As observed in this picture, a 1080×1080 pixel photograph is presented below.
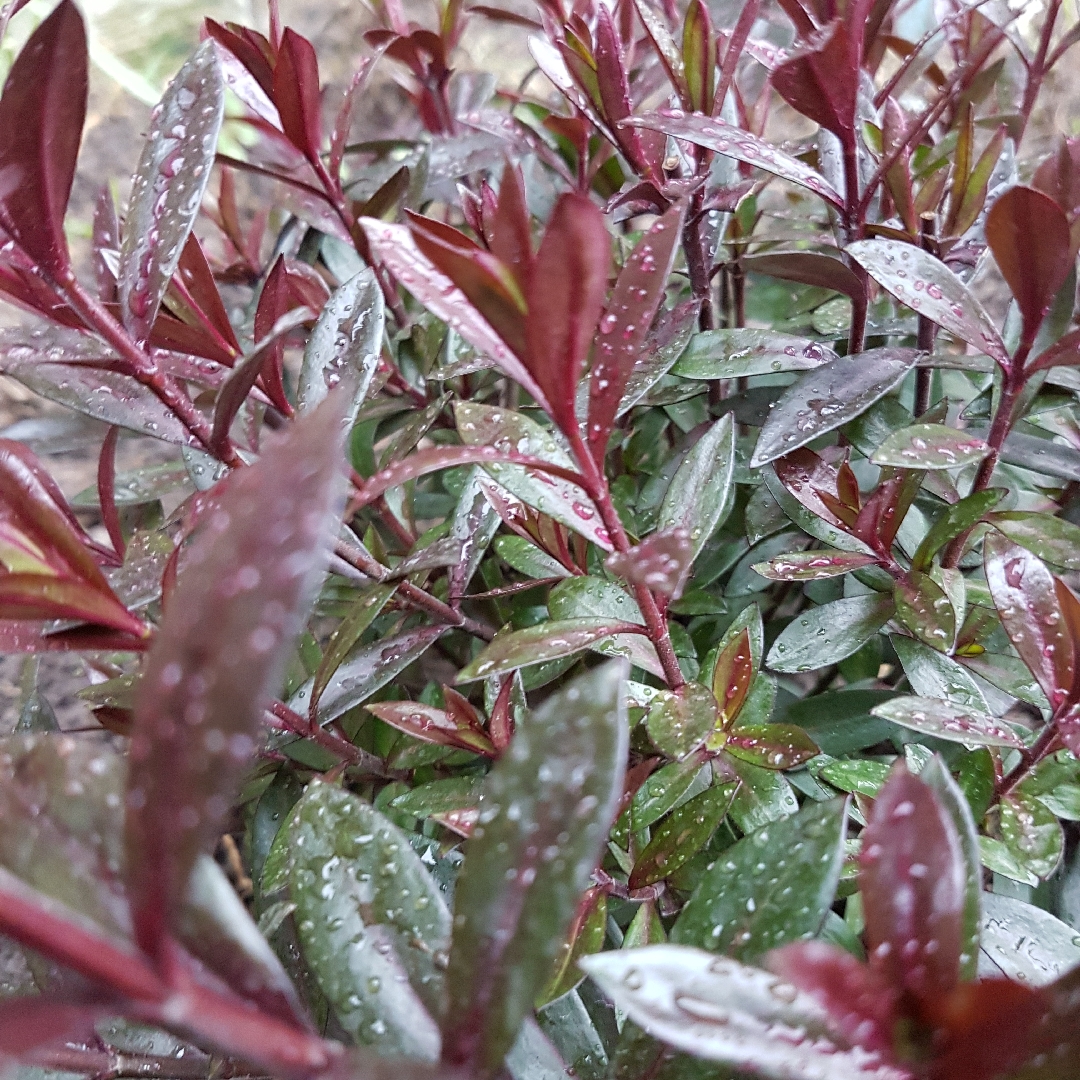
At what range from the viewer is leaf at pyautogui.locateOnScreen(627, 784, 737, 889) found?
547mm

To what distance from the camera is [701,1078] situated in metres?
0.44

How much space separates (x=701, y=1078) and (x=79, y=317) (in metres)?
0.62

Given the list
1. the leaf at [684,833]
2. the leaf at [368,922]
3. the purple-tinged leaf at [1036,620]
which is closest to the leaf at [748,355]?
the purple-tinged leaf at [1036,620]

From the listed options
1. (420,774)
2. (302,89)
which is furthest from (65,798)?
(302,89)

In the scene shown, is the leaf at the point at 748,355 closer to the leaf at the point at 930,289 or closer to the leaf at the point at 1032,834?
the leaf at the point at 930,289

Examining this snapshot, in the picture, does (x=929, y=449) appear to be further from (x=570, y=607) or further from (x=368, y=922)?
(x=368, y=922)

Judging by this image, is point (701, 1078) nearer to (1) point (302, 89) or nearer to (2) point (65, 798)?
(2) point (65, 798)

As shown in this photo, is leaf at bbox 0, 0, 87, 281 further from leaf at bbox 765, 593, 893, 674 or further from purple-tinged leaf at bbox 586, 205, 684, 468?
leaf at bbox 765, 593, 893, 674

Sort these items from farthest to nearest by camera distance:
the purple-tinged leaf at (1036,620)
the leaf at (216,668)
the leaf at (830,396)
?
1. the leaf at (830,396)
2. the purple-tinged leaf at (1036,620)
3. the leaf at (216,668)

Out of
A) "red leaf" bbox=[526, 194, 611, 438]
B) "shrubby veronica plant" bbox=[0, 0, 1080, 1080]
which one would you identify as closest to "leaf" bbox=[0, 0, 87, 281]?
"shrubby veronica plant" bbox=[0, 0, 1080, 1080]

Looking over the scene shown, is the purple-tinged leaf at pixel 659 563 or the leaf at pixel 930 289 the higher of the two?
the leaf at pixel 930 289

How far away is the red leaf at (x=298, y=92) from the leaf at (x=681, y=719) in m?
0.63

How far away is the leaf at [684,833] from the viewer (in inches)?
21.5

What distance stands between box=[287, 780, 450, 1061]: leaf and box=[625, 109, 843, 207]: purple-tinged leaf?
510mm
